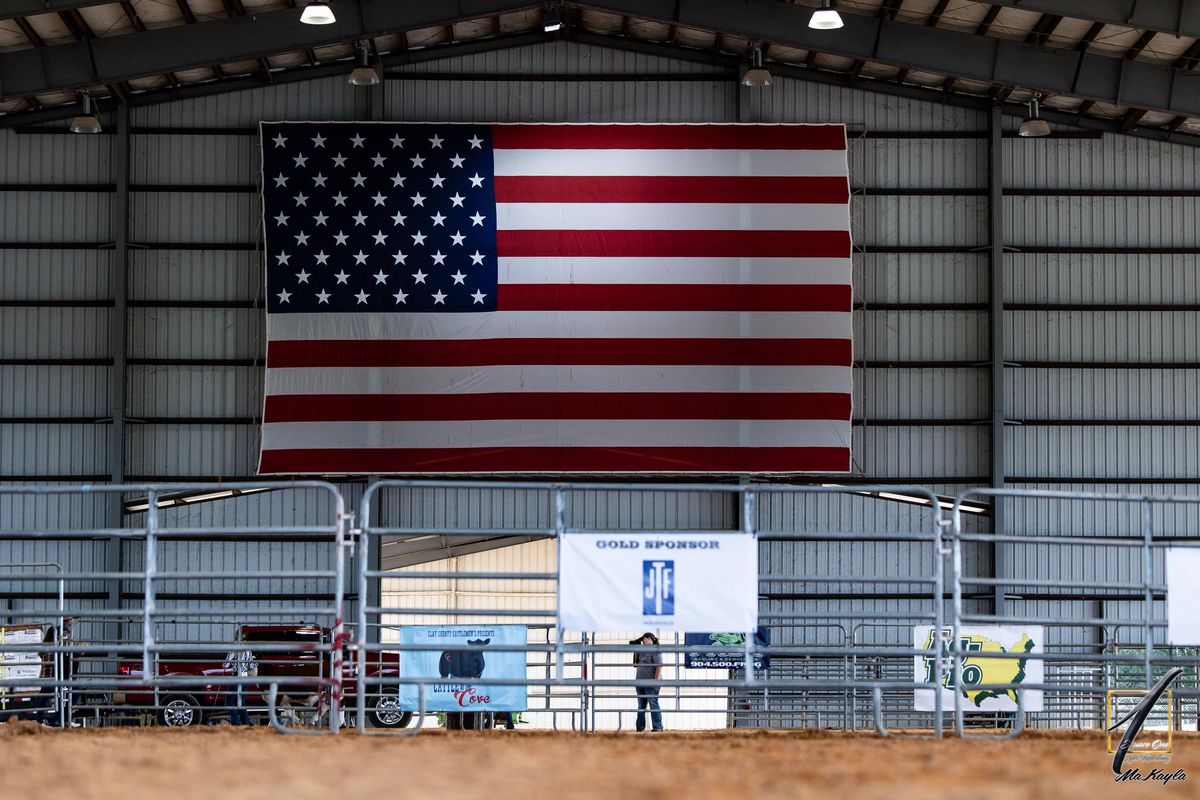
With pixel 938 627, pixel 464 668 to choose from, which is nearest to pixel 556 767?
pixel 938 627

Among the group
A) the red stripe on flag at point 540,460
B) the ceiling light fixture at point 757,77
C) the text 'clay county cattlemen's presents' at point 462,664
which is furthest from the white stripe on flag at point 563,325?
the text 'clay county cattlemen's presents' at point 462,664

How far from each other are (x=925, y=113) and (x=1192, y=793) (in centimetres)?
1842

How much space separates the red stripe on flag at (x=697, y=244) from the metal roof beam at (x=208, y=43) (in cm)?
374

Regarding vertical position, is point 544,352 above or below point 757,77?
below

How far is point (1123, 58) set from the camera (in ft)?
71.6

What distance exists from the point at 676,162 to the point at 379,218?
4.83 metres

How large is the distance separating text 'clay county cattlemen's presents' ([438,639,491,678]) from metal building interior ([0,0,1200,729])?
737cm

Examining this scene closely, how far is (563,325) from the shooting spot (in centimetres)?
2238

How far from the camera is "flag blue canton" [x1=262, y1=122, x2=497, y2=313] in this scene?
73.9ft

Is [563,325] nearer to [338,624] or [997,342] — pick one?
[997,342]

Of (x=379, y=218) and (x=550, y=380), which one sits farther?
(x=379, y=218)

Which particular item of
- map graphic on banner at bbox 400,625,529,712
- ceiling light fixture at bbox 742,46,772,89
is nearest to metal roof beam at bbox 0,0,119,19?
map graphic on banner at bbox 400,625,529,712

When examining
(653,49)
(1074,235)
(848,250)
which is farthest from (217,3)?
(1074,235)

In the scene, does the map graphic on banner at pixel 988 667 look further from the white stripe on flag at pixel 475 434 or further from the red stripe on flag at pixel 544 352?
the red stripe on flag at pixel 544 352
